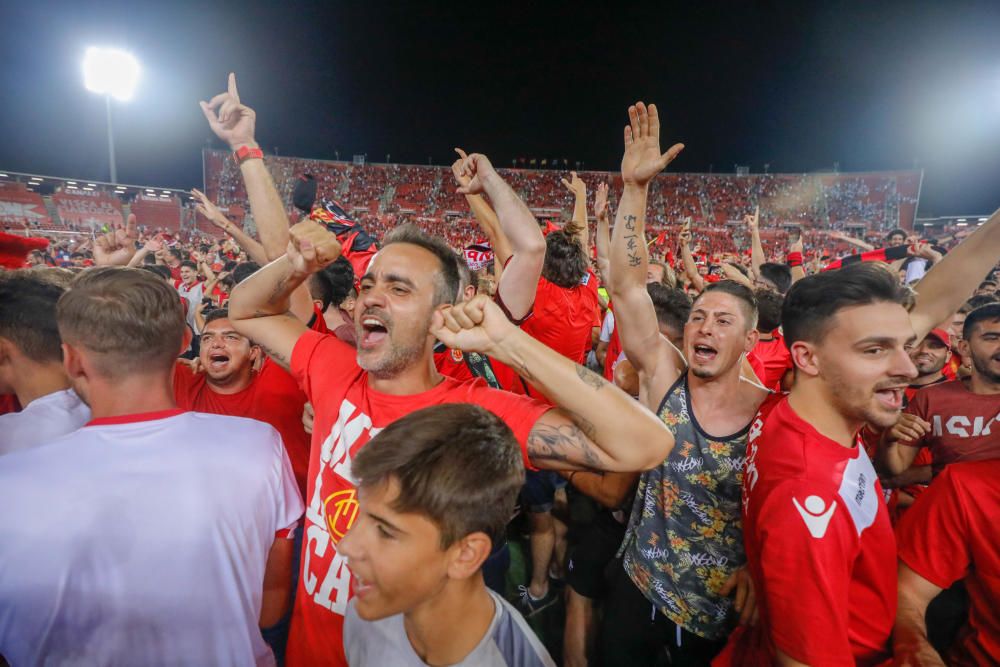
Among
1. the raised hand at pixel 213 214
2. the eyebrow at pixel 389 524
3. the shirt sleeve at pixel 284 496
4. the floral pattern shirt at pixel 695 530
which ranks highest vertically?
the raised hand at pixel 213 214

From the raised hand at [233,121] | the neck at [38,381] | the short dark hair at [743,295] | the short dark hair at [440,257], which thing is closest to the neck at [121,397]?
the neck at [38,381]

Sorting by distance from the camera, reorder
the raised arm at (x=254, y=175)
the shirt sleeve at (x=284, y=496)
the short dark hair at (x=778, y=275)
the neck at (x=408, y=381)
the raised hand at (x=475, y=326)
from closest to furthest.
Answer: the raised hand at (x=475, y=326) < the shirt sleeve at (x=284, y=496) < the neck at (x=408, y=381) < the raised arm at (x=254, y=175) < the short dark hair at (x=778, y=275)

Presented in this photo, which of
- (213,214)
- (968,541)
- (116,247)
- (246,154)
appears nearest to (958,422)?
(968,541)

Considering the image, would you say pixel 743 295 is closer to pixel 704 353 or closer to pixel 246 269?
pixel 704 353

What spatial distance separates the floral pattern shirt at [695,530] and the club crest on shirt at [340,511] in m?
1.42

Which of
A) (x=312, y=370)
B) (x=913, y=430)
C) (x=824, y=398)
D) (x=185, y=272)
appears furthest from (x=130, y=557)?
(x=185, y=272)

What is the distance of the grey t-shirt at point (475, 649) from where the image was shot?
1.23 meters

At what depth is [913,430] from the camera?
2158 mm

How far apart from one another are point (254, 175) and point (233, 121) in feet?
1.30

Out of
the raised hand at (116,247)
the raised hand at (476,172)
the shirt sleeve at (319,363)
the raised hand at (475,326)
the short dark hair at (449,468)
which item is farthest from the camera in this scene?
the raised hand at (116,247)

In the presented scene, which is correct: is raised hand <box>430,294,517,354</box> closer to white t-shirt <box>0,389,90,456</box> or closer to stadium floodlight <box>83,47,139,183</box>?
white t-shirt <box>0,389,90,456</box>

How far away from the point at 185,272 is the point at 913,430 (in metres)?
8.99

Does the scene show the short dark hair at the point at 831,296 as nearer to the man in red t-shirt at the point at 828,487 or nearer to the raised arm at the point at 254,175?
the man in red t-shirt at the point at 828,487

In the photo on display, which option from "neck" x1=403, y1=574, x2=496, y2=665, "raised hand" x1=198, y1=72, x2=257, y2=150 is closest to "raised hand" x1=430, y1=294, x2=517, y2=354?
"neck" x1=403, y1=574, x2=496, y2=665
